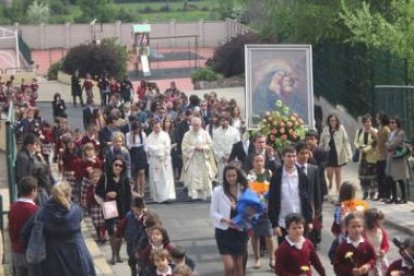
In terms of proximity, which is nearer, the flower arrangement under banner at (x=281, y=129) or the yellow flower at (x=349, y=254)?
the yellow flower at (x=349, y=254)

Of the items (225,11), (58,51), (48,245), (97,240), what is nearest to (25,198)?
(48,245)

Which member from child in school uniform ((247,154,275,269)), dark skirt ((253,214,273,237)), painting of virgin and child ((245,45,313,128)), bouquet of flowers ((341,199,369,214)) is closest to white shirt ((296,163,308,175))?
dark skirt ((253,214,273,237))

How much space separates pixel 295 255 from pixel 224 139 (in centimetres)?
993

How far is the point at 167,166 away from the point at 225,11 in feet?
214

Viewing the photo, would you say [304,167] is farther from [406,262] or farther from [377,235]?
[406,262]

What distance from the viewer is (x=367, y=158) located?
21438 mm

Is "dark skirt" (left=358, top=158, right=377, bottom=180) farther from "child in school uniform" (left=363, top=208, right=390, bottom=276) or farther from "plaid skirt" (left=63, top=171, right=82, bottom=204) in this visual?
"child in school uniform" (left=363, top=208, right=390, bottom=276)

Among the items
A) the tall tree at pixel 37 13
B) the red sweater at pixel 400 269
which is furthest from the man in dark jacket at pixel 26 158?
the tall tree at pixel 37 13

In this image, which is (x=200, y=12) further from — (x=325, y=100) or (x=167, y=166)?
(x=167, y=166)

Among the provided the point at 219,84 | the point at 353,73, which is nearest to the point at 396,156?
the point at 353,73

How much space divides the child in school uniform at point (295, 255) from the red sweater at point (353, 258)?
0.23 metres

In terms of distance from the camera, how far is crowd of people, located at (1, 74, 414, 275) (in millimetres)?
12109

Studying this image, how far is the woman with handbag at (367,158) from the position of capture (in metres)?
21.3

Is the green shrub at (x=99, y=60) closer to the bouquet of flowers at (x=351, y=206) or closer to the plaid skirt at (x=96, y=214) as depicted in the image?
the plaid skirt at (x=96, y=214)
